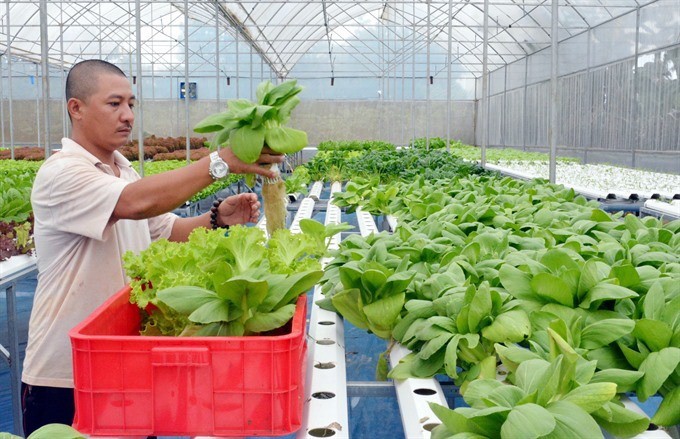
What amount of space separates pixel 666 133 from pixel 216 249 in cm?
1215

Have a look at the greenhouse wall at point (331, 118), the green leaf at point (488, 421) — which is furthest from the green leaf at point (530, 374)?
the greenhouse wall at point (331, 118)

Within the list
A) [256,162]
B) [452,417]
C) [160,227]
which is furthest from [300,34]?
[452,417]

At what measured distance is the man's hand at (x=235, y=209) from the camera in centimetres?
228

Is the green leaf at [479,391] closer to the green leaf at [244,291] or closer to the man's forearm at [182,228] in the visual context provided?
the green leaf at [244,291]

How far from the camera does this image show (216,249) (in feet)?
5.31

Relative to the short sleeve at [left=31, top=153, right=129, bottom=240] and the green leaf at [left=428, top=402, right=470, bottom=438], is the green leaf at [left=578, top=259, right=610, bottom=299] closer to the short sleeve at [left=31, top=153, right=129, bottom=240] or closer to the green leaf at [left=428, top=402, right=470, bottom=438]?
the green leaf at [left=428, top=402, right=470, bottom=438]

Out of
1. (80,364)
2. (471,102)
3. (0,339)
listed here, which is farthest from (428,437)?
(471,102)

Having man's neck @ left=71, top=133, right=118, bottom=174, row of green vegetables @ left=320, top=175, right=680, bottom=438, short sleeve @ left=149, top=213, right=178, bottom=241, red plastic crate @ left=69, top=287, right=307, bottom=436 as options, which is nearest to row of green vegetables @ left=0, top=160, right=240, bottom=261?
short sleeve @ left=149, top=213, right=178, bottom=241

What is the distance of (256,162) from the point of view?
169 centimetres

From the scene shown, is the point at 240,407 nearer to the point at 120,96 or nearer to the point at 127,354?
the point at 127,354

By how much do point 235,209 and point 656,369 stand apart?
139 centimetres

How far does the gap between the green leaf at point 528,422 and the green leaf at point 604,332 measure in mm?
447

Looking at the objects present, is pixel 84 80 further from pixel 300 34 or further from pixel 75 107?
pixel 300 34

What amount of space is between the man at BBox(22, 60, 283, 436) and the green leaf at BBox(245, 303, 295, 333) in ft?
1.50
